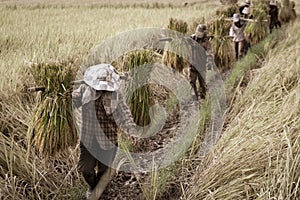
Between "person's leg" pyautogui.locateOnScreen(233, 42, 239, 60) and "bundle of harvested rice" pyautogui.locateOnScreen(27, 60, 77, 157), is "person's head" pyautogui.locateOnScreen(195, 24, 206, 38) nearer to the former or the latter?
Result: "bundle of harvested rice" pyautogui.locateOnScreen(27, 60, 77, 157)

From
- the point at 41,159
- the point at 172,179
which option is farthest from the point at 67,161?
the point at 172,179

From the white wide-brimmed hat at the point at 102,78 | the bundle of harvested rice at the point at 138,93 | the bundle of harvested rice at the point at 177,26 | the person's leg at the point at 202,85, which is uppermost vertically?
the white wide-brimmed hat at the point at 102,78

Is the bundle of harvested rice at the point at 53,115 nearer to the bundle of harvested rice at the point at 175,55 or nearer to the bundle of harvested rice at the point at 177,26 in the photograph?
the bundle of harvested rice at the point at 175,55

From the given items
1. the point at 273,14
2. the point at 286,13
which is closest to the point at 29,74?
the point at 273,14

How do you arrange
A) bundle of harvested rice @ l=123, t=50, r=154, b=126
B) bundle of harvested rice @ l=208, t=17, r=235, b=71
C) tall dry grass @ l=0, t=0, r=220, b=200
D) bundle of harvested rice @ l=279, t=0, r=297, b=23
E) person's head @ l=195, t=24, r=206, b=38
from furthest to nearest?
bundle of harvested rice @ l=279, t=0, r=297, b=23 → bundle of harvested rice @ l=208, t=17, r=235, b=71 → person's head @ l=195, t=24, r=206, b=38 → bundle of harvested rice @ l=123, t=50, r=154, b=126 → tall dry grass @ l=0, t=0, r=220, b=200

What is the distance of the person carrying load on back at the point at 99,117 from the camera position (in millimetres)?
2316

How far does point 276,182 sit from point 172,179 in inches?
31.8

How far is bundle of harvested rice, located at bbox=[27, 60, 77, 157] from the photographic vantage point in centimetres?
270

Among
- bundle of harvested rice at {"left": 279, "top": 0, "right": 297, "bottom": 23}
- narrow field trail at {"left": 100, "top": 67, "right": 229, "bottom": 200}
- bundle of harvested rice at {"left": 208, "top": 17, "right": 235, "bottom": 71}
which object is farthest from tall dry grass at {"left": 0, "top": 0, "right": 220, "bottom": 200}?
bundle of harvested rice at {"left": 279, "top": 0, "right": 297, "bottom": 23}

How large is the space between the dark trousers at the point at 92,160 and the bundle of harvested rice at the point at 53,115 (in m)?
0.29

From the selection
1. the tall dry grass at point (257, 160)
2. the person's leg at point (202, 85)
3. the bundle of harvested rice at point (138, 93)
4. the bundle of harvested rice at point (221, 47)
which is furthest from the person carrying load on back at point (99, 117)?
the bundle of harvested rice at point (221, 47)

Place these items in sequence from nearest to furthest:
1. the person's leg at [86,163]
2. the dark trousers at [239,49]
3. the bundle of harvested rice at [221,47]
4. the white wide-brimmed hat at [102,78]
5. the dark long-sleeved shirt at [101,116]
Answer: the white wide-brimmed hat at [102,78], the dark long-sleeved shirt at [101,116], the person's leg at [86,163], the bundle of harvested rice at [221,47], the dark trousers at [239,49]

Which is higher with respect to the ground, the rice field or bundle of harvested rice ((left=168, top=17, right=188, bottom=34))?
bundle of harvested rice ((left=168, top=17, right=188, bottom=34))

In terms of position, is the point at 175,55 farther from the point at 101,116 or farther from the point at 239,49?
the point at 101,116
